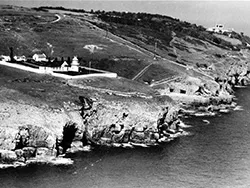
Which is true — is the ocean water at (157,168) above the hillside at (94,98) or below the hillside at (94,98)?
below

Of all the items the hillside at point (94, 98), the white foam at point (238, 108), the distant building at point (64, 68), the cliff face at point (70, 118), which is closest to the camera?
the cliff face at point (70, 118)

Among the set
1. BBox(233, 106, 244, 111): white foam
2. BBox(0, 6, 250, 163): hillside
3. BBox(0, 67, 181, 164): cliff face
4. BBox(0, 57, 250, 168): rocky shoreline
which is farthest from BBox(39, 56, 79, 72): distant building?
BBox(233, 106, 244, 111): white foam

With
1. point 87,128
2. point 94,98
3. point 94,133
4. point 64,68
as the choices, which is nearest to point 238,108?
point 64,68

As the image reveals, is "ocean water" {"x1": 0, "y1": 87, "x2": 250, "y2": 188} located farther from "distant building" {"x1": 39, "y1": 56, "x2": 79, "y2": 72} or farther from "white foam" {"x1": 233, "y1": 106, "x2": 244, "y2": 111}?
"white foam" {"x1": 233, "y1": 106, "x2": 244, "y2": 111}

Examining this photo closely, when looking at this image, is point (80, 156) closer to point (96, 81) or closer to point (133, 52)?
point (96, 81)

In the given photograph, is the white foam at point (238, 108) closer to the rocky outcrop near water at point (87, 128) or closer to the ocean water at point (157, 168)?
the ocean water at point (157, 168)

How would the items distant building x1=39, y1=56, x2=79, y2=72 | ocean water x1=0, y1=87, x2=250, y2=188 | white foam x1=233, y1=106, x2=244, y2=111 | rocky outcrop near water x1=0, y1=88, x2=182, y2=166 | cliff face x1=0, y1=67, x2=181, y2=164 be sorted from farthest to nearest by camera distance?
white foam x1=233, y1=106, x2=244, y2=111 → distant building x1=39, y1=56, x2=79, y2=72 → cliff face x1=0, y1=67, x2=181, y2=164 → rocky outcrop near water x1=0, y1=88, x2=182, y2=166 → ocean water x1=0, y1=87, x2=250, y2=188

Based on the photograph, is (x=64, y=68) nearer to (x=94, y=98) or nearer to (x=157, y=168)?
(x=94, y=98)

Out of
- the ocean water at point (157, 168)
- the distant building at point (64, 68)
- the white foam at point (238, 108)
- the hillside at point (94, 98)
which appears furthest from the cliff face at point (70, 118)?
the white foam at point (238, 108)

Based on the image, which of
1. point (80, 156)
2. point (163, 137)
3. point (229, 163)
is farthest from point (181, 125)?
point (80, 156)
